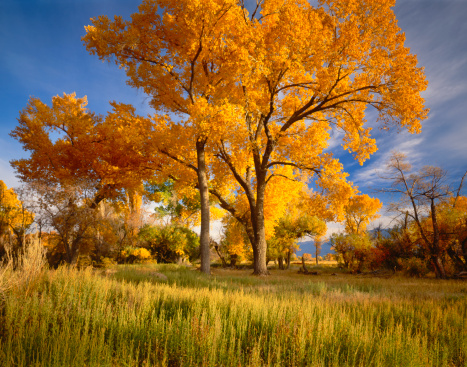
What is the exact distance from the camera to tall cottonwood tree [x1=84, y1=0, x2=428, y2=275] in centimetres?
1031

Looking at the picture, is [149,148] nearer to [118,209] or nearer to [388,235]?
[118,209]

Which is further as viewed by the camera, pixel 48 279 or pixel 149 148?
pixel 149 148

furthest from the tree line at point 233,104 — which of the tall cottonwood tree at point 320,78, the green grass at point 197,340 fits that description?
the green grass at point 197,340

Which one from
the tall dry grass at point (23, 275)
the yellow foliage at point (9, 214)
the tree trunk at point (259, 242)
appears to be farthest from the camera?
the yellow foliage at point (9, 214)

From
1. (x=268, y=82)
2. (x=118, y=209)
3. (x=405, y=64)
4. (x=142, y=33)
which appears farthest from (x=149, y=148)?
(x=405, y=64)

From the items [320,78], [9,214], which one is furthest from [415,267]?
[9,214]

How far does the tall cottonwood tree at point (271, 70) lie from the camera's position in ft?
33.8

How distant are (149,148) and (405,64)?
11.5 meters

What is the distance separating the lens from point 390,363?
293 cm

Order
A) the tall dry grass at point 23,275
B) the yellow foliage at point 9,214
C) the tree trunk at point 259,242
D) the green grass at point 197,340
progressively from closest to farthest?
the green grass at point 197,340 < the tall dry grass at point 23,275 < the tree trunk at point 259,242 < the yellow foliage at point 9,214

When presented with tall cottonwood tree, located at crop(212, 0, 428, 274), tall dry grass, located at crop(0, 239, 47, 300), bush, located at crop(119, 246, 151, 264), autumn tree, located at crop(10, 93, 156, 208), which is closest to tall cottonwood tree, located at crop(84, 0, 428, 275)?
tall cottonwood tree, located at crop(212, 0, 428, 274)

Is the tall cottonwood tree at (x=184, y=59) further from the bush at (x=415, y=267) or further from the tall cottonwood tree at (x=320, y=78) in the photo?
the bush at (x=415, y=267)

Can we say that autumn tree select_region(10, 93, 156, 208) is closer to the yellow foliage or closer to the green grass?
the yellow foliage

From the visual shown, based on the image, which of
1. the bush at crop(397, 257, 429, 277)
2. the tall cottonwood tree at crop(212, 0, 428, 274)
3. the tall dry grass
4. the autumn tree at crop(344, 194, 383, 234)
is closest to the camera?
the tall dry grass
